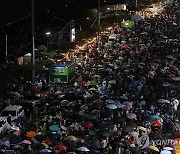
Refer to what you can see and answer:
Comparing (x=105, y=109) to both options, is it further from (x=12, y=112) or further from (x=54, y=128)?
(x=12, y=112)

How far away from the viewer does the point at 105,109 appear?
24.7 meters

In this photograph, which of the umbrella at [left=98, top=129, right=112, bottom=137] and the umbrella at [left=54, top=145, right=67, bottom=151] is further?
the umbrella at [left=98, top=129, right=112, bottom=137]

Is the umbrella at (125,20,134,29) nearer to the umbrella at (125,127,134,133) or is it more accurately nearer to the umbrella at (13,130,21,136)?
the umbrella at (125,127,134,133)

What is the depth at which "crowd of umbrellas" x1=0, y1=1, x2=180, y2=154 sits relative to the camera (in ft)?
63.4

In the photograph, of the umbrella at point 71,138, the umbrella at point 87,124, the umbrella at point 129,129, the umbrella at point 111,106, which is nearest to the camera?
the umbrella at point 71,138

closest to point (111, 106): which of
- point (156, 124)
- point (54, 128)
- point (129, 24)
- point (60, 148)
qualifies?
point (156, 124)

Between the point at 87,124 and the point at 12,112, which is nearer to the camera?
the point at 87,124

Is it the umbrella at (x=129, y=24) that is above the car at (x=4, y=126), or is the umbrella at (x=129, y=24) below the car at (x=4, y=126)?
above

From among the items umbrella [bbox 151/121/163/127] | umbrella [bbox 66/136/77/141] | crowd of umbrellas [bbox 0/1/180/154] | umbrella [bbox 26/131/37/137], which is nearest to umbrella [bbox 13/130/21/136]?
crowd of umbrellas [bbox 0/1/180/154]

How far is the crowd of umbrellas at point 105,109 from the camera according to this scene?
63.4 feet

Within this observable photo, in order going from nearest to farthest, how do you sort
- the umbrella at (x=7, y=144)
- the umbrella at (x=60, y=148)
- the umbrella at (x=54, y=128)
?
the umbrella at (x=60, y=148) < the umbrella at (x=7, y=144) < the umbrella at (x=54, y=128)

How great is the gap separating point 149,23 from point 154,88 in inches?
1272

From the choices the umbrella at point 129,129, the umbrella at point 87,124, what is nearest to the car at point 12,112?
the umbrella at point 87,124

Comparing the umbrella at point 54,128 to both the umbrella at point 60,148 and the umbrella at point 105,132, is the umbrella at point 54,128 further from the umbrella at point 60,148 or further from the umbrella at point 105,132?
the umbrella at point 60,148
